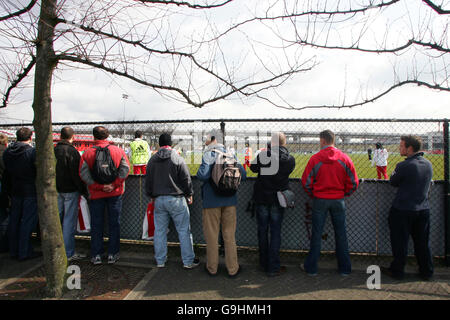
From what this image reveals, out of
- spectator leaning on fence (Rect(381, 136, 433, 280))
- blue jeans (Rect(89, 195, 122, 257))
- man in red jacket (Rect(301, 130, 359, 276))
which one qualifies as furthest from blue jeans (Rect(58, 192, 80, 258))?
spectator leaning on fence (Rect(381, 136, 433, 280))

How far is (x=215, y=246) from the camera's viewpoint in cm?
341

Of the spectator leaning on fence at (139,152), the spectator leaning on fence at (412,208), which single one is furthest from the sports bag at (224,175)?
the spectator leaning on fence at (139,152)

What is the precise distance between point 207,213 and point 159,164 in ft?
3.19

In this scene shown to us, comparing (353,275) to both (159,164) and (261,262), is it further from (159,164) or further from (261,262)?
(159,164)

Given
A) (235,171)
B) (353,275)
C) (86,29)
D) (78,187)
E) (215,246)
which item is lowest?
(353,275)

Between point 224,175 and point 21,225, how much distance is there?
3.50m

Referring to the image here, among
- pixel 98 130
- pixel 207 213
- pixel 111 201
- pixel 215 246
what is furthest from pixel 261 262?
pixel 98 130

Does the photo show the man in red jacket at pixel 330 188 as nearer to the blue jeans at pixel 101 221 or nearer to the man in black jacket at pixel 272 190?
the man in black jacket at pixel 272 190

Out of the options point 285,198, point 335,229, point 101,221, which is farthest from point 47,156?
point 335,229

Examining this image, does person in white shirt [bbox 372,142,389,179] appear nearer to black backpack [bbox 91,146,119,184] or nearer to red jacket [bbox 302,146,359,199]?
red jacket [bbox 302,146,359,199]

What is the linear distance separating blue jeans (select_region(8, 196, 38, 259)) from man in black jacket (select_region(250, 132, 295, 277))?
366 cm

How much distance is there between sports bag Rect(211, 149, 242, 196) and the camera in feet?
10.6

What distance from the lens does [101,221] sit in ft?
12.5

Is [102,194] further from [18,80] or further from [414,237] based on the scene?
[414,237]
